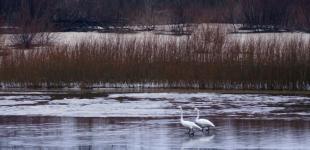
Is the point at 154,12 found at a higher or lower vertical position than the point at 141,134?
higher

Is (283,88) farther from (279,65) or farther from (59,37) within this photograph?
(59,37)

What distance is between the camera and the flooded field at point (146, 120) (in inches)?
665

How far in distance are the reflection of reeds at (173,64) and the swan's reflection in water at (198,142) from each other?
34.8ft

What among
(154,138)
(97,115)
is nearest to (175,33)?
(97,115)

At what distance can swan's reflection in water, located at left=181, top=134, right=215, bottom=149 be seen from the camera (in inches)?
644

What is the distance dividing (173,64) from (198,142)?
12.7 meters

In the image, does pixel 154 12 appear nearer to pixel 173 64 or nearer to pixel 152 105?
pixel 173 64

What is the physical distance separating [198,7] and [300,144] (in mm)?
34313

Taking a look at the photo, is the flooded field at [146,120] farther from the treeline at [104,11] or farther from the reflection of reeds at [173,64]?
the treeline at [104,11]

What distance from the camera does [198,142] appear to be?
56.0ft

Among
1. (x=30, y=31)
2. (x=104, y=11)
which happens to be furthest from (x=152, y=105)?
(x=104, y=11)

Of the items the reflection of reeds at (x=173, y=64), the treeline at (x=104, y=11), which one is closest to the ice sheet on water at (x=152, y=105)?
the reflection of reeds at (x=173, y=64)

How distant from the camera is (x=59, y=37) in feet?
142

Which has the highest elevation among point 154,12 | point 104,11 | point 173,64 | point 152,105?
point 104,11
